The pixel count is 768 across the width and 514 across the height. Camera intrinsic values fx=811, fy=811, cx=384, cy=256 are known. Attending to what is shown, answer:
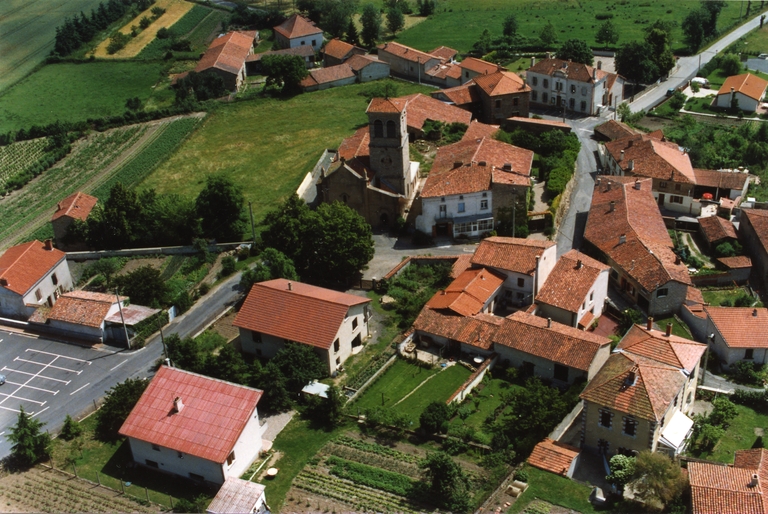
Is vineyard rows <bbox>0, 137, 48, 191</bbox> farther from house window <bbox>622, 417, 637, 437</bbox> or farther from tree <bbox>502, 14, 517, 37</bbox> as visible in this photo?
house window <bbox>622, 417, 637, 437</bbox>

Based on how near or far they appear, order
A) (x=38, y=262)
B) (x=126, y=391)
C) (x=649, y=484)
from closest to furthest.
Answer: (x=649, y=484), (x=126, y=391), (x=38, y=262)

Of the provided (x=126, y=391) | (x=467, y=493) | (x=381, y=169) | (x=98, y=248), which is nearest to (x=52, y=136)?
(x=98, y=248)

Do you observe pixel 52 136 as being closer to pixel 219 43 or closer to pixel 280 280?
pixel 219 43

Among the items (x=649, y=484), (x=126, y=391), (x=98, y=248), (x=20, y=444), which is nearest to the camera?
(x=649, y=484)

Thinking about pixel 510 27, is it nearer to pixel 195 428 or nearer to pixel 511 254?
pixel 511 254

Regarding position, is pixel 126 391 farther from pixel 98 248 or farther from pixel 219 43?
pixel 219 43

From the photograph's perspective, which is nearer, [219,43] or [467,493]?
[467,493]

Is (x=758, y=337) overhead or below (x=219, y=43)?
below

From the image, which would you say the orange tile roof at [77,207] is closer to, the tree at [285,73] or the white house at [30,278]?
the white house at [30,278]
